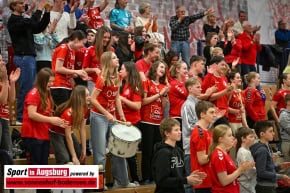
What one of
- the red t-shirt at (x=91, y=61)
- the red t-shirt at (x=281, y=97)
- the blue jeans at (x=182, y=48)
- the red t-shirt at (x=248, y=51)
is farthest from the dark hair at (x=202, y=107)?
the red t-shirt at (x=248, y=51)

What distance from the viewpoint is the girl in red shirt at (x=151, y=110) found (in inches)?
372

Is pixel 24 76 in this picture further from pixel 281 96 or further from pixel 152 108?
pixel 281 96

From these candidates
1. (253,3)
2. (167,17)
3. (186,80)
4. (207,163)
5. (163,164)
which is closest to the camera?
(163,164)

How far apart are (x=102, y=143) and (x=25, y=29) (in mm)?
2211

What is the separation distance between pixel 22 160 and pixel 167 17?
305 inches


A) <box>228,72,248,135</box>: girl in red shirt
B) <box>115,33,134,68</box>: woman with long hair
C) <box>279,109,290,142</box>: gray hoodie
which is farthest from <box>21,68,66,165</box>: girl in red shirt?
<box>279,109,290,142</box>: gray hoodie

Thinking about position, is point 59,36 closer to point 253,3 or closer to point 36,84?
point 36,84

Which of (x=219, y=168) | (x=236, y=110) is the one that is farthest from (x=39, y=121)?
(x=236, y=110)

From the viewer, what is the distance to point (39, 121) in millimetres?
8281

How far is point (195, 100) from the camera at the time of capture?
30.8 ft

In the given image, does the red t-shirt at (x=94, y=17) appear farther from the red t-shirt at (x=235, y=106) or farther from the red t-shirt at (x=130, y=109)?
the red t-shirt at (x=130, y=109)

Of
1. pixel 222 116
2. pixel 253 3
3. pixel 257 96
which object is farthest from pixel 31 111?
pixel 253 3

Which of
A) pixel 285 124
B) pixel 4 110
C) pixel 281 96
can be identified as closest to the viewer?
pixel 4 110

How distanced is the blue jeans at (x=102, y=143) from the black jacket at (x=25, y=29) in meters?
1.71
